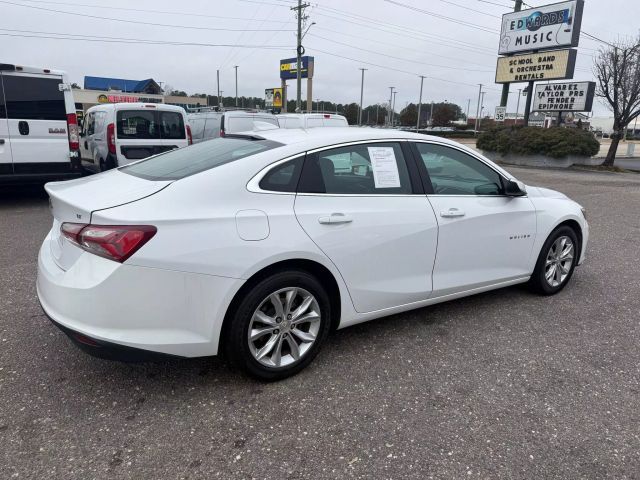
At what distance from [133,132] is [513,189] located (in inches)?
288

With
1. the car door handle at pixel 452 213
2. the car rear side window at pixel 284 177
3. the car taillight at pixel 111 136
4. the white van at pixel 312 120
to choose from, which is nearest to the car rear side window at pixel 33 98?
the car taillight at pixel 111 136

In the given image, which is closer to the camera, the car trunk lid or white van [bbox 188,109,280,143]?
the car trunk lid

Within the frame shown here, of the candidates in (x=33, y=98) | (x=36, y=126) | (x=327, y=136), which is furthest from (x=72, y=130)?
(x=327, y=136)

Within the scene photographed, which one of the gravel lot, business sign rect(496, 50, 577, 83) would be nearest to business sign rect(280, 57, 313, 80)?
business sign rect(496, 50, 577, 83)

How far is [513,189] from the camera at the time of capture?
4.01 meters

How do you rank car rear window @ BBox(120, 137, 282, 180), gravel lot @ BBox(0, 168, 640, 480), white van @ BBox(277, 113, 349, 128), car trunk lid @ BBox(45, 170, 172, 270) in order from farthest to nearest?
white van @ BBox(277, 113, 349, 128)
car rear window @ BBox(120, 137, 282, 180)
car trunk lid @ BBox(45, 170, 172, 270)
gravel lot @ BBox(0, 168, 640, 480)

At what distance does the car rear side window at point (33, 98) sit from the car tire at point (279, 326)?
657 centimetres

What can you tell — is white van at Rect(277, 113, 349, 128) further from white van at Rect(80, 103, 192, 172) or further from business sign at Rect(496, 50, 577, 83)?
business sign at Rect(496, 50, 577, 83)

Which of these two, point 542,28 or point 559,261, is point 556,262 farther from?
point 542,28

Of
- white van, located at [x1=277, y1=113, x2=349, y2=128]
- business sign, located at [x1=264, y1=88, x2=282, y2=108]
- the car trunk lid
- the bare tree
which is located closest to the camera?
the car trunk lid

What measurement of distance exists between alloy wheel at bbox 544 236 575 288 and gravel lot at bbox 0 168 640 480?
0.50 metres

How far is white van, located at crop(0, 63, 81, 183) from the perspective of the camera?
23.7ft

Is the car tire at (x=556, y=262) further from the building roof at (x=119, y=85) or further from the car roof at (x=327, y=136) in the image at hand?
the building roof at (x=119, y=85)

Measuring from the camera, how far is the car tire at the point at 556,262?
4379 millimetres
